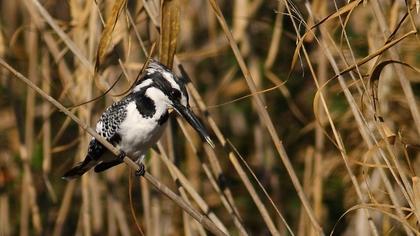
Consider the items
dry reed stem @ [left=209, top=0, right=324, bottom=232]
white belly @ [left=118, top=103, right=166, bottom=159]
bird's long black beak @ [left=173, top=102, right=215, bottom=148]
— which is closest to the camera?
dry reed stem @ [left=209, top=0, right=324, bottom=232]

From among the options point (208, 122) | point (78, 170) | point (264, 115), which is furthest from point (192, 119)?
point (78, 170)

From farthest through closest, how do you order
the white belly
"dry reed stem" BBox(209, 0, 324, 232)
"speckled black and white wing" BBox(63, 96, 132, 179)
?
"speckled black and white wing" BBox(63, 96, 132, 179)
the white belly
"dry reed stem" BBox(209, 0, 324, 232)

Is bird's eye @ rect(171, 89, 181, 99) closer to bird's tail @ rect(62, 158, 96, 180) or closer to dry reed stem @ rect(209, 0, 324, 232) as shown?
dry reed stem @ rect(209, 0, 324, 232)

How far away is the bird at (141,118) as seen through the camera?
248 cm

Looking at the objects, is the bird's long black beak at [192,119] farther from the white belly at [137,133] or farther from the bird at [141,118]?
the white belly at [137,133]

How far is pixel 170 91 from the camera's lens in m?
2.49

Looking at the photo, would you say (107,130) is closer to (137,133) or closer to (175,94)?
(137,133)

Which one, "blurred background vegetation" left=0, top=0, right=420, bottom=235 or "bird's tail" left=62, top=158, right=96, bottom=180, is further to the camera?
"bird's tail" left=62, top=158, right=96, bottom=180

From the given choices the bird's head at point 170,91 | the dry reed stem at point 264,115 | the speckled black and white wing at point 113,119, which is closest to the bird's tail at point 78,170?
the speckled black and white wing at point 113,119

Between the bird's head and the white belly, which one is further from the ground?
the bird's head

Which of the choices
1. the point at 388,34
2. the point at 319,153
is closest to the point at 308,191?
the point at 319,153

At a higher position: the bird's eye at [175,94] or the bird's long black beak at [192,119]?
the bird's eye at [175,94]

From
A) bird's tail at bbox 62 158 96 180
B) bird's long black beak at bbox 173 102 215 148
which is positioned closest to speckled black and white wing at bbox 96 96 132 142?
bird's tail at bbox 62 158 96 180

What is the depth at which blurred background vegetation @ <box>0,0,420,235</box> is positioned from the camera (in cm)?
273
